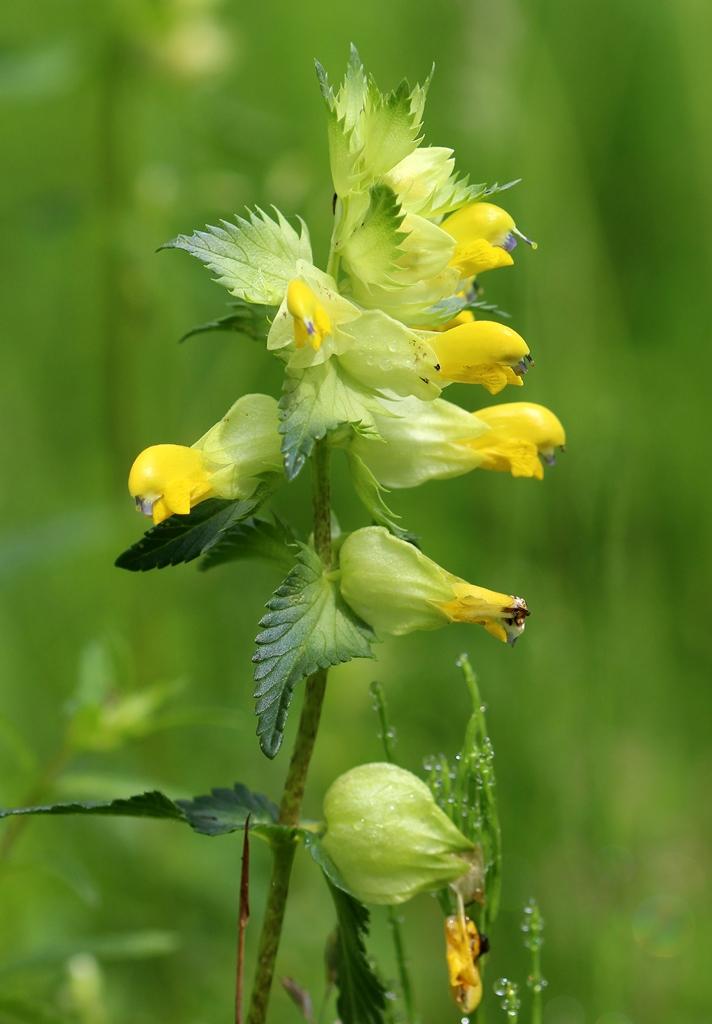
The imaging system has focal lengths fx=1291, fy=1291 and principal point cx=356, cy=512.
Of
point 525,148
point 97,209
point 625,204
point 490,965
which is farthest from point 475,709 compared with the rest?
point 625,204

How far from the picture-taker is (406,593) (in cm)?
123

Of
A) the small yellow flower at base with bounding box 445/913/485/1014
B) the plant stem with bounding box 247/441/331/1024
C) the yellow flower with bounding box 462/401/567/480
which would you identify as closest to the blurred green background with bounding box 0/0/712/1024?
the plant stem with bounding box 247/441/331/1024

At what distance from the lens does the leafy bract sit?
112 centimetres

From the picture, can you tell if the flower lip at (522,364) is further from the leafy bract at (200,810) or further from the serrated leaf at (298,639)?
the leafy bract at (200,810)

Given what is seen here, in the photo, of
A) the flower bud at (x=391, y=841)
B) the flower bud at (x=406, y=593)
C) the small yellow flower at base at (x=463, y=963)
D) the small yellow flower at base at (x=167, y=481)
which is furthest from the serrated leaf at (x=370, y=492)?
the small yellow flower at base at (x=463, y=963)

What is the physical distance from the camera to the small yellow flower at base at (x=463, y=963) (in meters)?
1.22

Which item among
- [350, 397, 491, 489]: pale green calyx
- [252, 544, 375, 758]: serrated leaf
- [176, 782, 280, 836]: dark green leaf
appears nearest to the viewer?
[252, 544, 375, 758]: serrated leaf

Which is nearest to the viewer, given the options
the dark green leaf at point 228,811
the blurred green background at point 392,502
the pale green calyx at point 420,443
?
the dark green leaf at point 228,811

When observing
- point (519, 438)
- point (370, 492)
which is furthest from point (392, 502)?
point (370, 492)

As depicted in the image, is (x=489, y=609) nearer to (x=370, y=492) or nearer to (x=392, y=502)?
(x=370, y=492)

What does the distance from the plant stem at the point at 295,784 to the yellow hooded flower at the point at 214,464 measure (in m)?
0.05

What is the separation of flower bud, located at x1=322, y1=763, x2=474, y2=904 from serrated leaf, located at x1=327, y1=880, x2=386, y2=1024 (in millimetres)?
29

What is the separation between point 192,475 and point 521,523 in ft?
6.99

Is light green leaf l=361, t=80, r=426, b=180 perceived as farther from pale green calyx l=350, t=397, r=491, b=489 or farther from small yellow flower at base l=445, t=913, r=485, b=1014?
small yellow flower at base l=445, t=913, r=485, b=1014
